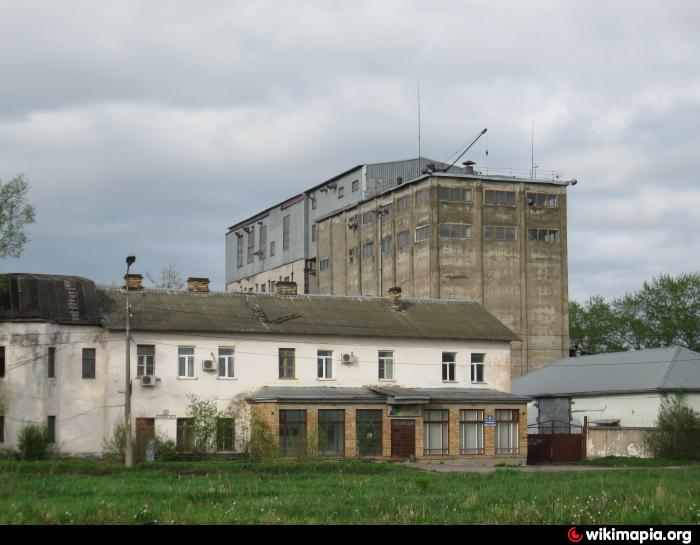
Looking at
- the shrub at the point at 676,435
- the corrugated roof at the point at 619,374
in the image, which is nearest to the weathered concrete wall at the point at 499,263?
the corrugated roof at the point at 619,374

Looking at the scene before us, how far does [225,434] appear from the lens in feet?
159

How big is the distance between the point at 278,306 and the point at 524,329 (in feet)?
111

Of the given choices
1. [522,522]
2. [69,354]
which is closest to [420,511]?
[522,522]

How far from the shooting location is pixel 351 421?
164 feet

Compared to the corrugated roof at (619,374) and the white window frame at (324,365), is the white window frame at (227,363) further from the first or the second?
the corrugated roof at (619,374)

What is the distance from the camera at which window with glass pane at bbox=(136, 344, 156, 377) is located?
4859 cm

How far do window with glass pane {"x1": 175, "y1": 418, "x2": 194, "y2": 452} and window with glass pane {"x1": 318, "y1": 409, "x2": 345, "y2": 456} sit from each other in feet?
19.4

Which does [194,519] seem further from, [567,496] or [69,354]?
[69,354]

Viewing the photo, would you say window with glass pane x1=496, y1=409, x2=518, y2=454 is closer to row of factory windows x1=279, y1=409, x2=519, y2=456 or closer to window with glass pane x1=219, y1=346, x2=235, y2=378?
row of factory windows x1=279, y1=409, x2=519, y2=456

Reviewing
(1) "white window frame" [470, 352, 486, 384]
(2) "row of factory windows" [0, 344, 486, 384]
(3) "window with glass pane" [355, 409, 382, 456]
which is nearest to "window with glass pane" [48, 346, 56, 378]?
(2) "row of factory windows" [0, 344, 486, 384]

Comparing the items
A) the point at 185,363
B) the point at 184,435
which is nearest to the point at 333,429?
the point at 184,435

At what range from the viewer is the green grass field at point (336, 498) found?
770 inches

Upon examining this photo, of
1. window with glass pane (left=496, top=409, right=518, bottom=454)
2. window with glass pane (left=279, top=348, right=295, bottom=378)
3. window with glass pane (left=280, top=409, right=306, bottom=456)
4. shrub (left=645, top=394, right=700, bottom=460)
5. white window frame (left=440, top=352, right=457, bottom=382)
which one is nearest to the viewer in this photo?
window with glass pane (left=280, top=409, right=306, bottom=456)

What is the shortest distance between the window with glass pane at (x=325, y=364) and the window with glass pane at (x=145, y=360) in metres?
8.20
